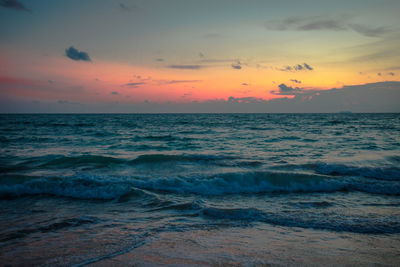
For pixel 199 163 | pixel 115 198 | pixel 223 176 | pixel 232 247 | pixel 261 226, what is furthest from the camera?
pixel 199 163

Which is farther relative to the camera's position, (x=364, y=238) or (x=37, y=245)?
(x=364, y=238)

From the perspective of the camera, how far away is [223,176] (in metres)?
8.71

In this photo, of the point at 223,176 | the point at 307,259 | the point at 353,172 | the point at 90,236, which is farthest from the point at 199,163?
the point at 307,259

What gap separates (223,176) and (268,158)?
416 cm

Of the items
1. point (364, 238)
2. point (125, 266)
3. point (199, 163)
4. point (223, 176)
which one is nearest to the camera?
point (125, 266)

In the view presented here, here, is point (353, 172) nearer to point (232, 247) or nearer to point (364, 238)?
point (364, 238)

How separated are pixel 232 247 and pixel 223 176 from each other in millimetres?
4963

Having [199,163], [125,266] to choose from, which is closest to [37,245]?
[125,266]

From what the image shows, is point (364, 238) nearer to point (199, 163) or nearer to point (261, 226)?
point (261, 226)

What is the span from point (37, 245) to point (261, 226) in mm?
3792

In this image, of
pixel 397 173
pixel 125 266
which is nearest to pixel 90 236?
pixel 125 266

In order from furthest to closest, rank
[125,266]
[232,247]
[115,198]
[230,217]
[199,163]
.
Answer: [199,163], [115,198], [230,217], [232,247], [125,266]

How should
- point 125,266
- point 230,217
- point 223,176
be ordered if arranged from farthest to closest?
point 223,176 < point 230,217 < point 125,266

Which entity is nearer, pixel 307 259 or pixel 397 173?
pixel 307 259
